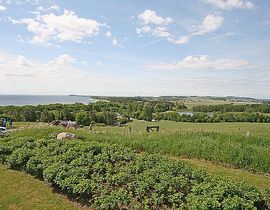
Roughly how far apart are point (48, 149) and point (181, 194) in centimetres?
671

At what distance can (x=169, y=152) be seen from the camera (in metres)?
15.4

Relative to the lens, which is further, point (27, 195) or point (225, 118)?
point (225, 118)

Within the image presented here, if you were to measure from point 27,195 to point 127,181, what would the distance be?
328cm

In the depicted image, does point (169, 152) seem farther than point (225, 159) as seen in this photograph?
Yes

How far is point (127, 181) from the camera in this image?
858cm

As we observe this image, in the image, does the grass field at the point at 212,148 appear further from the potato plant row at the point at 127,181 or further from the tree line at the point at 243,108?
the tree line at the point at 243,108

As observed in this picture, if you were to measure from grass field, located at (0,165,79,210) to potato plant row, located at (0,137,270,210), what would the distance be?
346mm

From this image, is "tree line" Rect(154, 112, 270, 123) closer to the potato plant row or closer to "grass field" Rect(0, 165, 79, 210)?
the potato plant row

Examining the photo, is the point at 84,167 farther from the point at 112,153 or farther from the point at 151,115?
the point at 151,115

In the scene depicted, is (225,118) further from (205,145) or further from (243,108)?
(205,145)

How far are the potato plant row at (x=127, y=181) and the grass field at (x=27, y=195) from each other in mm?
346

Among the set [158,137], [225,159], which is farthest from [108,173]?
[158,137]

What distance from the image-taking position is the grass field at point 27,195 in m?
8.33

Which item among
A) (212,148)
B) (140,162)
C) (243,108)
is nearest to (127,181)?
(140,162)
